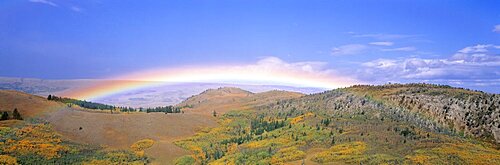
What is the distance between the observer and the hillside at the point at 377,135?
44188mm

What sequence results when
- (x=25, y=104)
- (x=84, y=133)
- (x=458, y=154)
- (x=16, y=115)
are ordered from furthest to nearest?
(x=25, y=104), (x=16, y=115), (x=84, y=133), (x=458, y=154)

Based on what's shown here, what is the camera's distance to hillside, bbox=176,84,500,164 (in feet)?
145

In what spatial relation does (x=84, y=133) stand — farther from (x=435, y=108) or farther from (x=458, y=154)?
(x=458, y=154)

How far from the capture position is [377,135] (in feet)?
176

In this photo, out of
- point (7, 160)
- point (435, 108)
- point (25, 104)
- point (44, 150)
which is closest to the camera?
point (7, 160)

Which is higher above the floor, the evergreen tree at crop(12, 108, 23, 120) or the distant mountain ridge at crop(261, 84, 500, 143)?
the distant mountain ridge at crop(261, 84, 500, 143)

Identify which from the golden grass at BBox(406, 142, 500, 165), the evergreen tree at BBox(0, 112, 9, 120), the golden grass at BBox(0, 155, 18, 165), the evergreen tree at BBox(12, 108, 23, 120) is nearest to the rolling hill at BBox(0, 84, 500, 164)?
the golden grass at BBox(406, 142, 500, 165)

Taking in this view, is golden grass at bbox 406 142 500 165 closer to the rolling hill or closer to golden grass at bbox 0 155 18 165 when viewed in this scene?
the rolling hill

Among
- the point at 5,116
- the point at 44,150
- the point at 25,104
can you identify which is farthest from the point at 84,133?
the point at 25,104

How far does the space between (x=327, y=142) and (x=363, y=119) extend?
13662mm

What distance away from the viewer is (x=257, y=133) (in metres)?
76.2

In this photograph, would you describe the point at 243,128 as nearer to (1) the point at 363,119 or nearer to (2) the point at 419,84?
(1) the point at 363,119

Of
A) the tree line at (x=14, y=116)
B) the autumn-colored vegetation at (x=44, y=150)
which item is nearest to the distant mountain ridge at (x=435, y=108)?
the autumn-colored vegetation at (x=44, y=150)

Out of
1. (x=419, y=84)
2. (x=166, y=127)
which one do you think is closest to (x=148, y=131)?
(x=166, y=127)
